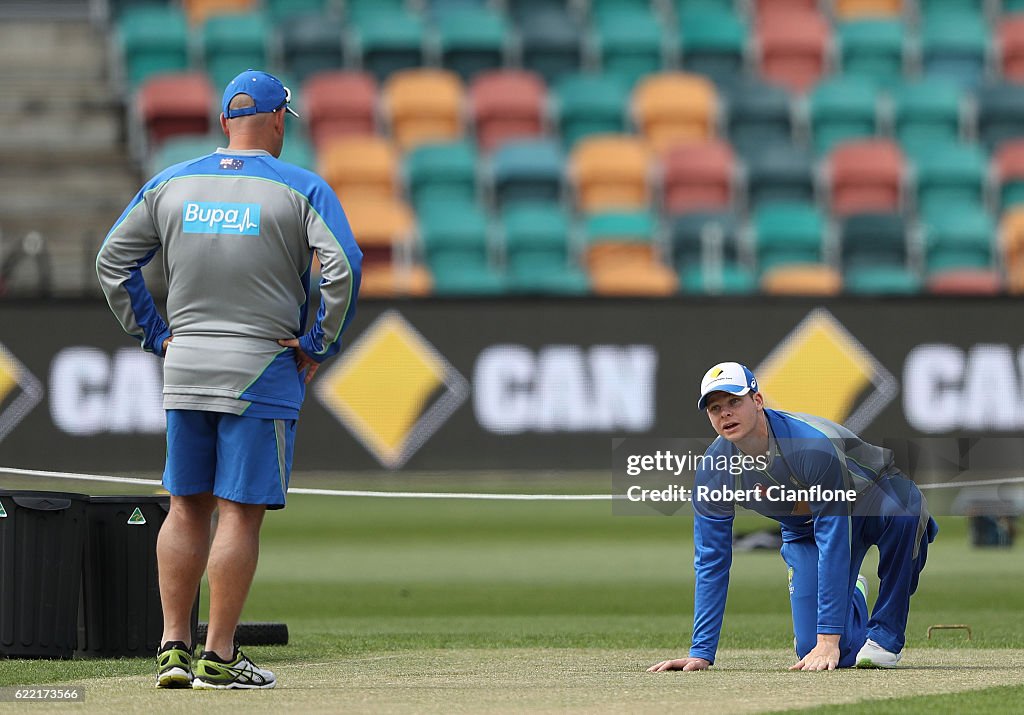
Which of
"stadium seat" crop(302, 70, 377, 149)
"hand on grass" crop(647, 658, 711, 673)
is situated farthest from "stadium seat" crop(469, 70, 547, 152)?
"hand on grass" crop(647, 658, 711, 673)

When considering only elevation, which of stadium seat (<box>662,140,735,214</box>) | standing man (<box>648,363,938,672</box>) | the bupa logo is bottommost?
standing man (<box>648,363,938,672</box>)

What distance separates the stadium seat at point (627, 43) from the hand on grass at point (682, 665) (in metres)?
19.1

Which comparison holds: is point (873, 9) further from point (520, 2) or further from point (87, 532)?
point (87, 532)

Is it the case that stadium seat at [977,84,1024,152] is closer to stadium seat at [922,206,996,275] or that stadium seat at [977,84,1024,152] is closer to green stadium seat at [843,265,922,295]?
stadium seat at [922,206,996,275]

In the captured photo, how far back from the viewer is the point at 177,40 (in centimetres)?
2448

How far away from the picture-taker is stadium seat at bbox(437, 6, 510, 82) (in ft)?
82.6

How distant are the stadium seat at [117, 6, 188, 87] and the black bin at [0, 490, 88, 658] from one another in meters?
16.9

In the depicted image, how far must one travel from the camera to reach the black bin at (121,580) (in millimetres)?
8016

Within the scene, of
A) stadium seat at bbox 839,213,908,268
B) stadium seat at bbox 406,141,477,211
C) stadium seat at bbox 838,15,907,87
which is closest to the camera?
stadium seat at bbox 839,213,908,268

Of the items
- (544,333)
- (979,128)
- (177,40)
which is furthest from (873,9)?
(544,333)

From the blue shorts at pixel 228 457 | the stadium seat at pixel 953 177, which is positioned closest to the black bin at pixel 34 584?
the blue shorts at pixel 228 457

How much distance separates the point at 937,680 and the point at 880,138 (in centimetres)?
1896

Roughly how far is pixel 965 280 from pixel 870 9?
6082mm

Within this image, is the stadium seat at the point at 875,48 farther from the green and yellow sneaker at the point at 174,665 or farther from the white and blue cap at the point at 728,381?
the green and yellow sneaker at the point at 174,665
